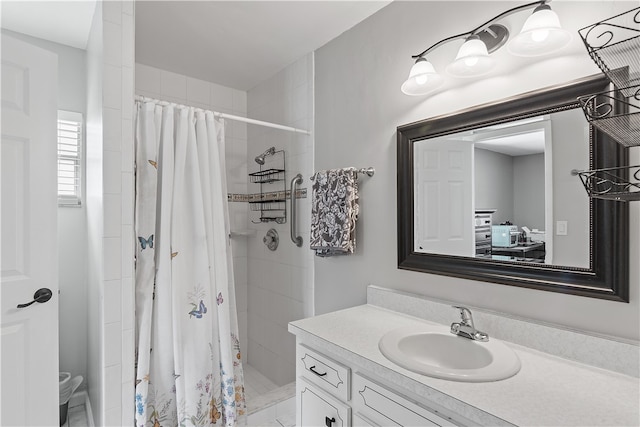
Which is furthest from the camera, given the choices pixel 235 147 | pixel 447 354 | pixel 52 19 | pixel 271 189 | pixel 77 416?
pixel 235 147

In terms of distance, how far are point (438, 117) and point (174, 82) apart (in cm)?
213

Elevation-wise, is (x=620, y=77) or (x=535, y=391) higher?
(x=620, y=77)

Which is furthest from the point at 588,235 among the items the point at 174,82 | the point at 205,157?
the point at 174,82

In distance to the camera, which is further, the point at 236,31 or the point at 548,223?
the point at 236,31

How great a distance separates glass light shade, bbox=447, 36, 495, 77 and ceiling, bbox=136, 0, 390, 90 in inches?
26.7

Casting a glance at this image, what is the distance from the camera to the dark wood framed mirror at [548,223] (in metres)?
1.07

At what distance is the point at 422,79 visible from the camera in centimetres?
153

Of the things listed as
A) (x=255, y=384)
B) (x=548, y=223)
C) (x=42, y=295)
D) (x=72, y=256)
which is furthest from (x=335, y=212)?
(x=72, y=256)

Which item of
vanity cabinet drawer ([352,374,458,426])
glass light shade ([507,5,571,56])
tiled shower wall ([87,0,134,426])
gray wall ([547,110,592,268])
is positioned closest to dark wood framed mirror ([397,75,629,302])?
gray wall ([547,110,592,268])

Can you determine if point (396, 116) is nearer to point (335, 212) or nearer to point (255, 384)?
point (335, 212)

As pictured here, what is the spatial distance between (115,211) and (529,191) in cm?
178

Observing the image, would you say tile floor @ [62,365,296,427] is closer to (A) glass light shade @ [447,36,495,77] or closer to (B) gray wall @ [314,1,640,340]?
(B) gray wall @ [314,1,640,340]

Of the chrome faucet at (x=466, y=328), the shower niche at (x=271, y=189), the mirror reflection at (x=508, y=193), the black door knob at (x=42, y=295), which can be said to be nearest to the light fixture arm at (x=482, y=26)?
the mirror reflection at (x=508, y=193)

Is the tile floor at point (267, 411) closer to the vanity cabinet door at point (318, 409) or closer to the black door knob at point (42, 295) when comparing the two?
the vanity cabinet door at point (318, 409)
